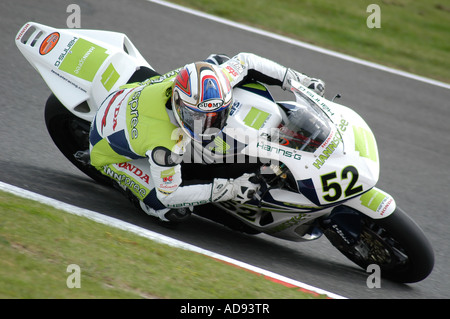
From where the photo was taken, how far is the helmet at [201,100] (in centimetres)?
412

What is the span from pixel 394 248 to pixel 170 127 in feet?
5.80

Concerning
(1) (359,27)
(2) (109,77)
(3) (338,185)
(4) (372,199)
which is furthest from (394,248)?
(1) (359,27)

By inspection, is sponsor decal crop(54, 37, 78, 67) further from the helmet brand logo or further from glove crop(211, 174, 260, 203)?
glove crop(211, 174, 260, 203)

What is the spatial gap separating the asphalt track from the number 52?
0.63m

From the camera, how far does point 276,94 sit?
7688 mm

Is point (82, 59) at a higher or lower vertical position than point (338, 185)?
higher

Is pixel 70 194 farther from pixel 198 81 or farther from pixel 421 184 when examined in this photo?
pixel 421 184

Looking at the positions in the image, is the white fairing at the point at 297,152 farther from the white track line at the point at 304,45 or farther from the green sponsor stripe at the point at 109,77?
the white track line at the point at 304,45

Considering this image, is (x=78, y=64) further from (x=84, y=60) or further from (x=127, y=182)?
(x=127, y=182)

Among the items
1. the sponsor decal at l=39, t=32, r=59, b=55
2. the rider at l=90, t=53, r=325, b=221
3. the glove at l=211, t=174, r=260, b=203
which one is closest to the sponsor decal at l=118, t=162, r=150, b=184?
the rider at l=90, t=53, r=325, b=221

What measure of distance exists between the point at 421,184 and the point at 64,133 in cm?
359

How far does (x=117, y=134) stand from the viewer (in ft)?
15.2

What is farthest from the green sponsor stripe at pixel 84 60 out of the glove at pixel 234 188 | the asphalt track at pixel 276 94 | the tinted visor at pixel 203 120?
the glove at pixel 234 188

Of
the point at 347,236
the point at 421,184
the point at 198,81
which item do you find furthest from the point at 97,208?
the point at 421,184
